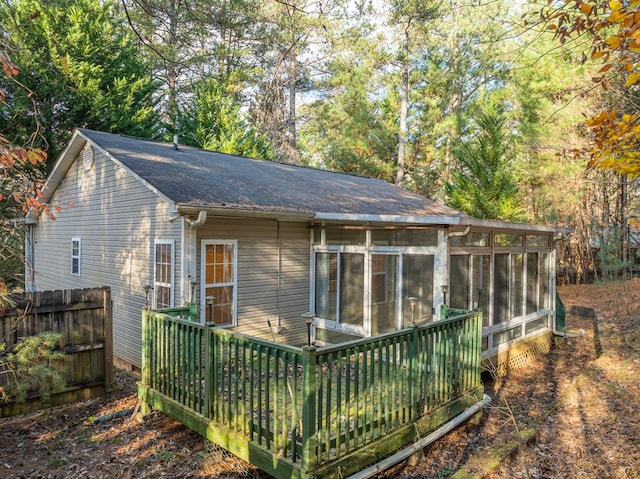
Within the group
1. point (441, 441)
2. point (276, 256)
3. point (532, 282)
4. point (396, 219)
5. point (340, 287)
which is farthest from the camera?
point (532, 282)

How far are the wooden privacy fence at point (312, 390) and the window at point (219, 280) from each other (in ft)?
4.44

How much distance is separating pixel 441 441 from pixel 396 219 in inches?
123

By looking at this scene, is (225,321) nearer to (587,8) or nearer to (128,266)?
(128,266)

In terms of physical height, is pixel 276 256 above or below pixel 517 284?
above

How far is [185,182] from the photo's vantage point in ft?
24.2

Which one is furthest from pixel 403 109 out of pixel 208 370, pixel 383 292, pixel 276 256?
pixel 208 370

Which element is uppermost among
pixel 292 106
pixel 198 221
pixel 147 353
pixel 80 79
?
pixel 292 106

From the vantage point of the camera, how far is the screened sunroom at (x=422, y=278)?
6699mm

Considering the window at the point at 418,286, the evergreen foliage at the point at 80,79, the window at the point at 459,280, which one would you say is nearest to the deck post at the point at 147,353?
the window at the point at 418,286

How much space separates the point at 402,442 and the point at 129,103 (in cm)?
1600

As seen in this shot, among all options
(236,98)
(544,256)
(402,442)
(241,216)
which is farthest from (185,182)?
(236,98)

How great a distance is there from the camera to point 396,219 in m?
6.49

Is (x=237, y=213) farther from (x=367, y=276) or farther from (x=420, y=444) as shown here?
(x=420, y=444)

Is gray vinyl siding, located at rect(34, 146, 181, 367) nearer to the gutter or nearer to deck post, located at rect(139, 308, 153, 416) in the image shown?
deck post, located at rect(139, 308, 153, 416)
